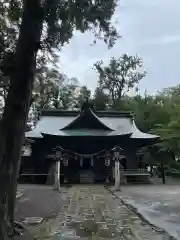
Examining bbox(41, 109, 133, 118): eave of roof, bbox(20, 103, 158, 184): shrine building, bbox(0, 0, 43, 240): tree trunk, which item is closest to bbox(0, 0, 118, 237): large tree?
bbox(0, 0, 43, 240): tree trunk

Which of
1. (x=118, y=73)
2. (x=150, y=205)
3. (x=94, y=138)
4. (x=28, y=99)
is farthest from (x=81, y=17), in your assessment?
(x=118, y=73)

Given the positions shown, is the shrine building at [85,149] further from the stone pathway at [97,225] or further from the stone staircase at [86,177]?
the stone pathway at [97,225]

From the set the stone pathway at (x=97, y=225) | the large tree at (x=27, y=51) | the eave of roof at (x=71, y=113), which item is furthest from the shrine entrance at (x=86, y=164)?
the large tree at (x=27, y=51)

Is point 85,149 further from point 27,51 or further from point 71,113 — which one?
point 27,51

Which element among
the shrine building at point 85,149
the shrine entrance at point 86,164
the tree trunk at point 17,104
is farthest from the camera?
the shrine entrance at point 86,164

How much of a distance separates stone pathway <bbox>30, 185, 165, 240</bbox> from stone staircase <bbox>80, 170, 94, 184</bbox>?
1364cm

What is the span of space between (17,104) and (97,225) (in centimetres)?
434

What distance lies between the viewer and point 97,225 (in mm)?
9586

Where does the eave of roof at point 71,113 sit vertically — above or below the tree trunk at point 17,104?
above

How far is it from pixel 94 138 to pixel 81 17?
65.4 feet

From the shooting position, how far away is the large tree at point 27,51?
696 centimetres

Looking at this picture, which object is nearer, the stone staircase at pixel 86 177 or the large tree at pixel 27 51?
the large tree at pixel 27 51

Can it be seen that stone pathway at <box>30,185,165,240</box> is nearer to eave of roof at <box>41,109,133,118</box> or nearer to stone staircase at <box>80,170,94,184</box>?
stone staircase at <box>80,170,94,184</box>

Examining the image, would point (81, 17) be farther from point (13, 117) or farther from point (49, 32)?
point (13, 117)
